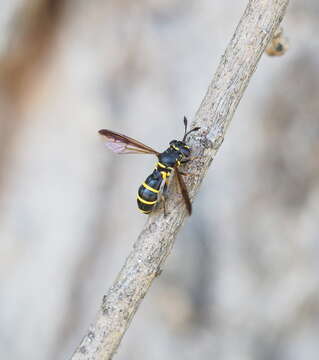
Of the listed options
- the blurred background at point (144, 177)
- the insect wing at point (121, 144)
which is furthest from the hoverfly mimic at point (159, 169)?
the blurred background at point (144, 177)

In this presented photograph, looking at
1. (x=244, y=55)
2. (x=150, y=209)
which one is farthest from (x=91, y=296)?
(x=244, y=55)

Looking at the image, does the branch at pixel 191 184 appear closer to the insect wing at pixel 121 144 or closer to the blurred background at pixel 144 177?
the insect wing at pixel 121 144

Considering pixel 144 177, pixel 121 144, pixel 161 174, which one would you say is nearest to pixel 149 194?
pixel 161 174

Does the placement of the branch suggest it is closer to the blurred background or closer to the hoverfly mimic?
the hoverfly mimic

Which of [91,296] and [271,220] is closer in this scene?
[271,220]

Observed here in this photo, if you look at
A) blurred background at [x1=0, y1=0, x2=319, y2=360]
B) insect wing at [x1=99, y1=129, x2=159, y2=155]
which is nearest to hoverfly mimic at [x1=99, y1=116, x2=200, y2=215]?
insect wing at [x1=99, y1=129, x2=159, y2=155]

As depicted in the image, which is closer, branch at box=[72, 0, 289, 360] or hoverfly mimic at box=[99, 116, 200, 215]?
branch at box=[72, 0, 289, 360]

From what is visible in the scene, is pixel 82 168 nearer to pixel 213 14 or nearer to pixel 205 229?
pixel 205 229
